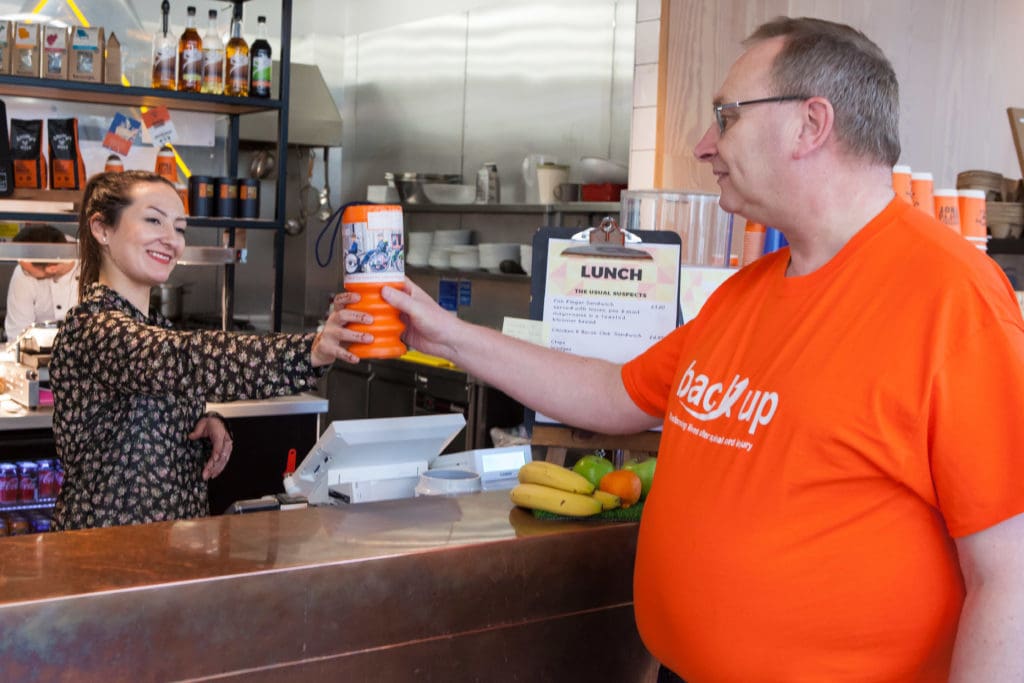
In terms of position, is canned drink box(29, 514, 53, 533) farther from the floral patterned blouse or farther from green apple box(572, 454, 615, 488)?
green apple box(572, 454, 615, 488)

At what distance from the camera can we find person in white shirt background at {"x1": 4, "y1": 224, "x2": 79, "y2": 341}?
5516 millimetres

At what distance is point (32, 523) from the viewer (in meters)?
4.23

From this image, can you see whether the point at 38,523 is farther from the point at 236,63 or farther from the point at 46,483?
the point at 236,63

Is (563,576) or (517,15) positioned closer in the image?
(563,576)

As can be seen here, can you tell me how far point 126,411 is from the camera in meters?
2.67

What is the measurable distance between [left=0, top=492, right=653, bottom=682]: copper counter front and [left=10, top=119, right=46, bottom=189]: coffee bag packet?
11.8 ft

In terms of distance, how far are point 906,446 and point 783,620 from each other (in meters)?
0.30

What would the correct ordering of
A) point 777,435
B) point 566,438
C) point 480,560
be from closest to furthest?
point 777,435 < point 480,560 < point 566,438

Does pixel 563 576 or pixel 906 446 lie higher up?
pixel 906 446

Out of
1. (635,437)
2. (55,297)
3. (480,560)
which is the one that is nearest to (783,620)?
(480,560)

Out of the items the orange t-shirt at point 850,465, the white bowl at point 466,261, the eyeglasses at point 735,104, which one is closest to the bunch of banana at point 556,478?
the orange t-shirt at point 850,465

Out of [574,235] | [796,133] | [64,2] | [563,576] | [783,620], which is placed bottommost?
[563,576]

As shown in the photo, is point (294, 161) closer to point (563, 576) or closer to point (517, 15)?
point (517, 15)

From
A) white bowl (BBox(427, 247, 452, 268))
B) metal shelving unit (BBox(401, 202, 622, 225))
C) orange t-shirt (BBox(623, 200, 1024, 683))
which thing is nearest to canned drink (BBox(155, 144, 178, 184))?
metal shelving unit (BBox(401, 202, 622, 225))
